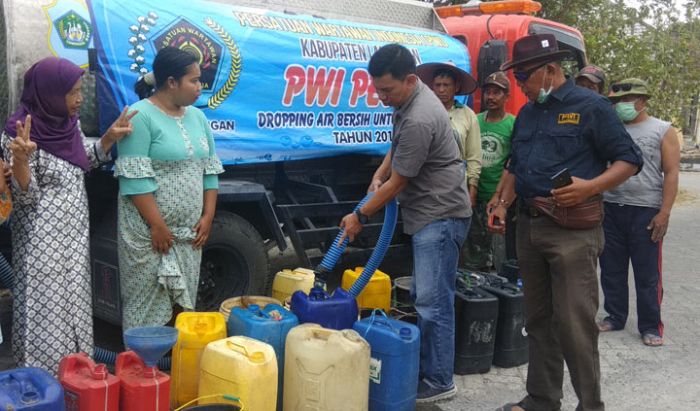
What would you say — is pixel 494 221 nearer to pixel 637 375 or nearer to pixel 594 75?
pixel 637 375

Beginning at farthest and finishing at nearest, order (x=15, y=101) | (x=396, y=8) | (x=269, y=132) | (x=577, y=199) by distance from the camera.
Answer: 1. (x=396, y=8)
2. (x=269, y=132)
3. (x=15, y=101)
4. (x=577, y=199)

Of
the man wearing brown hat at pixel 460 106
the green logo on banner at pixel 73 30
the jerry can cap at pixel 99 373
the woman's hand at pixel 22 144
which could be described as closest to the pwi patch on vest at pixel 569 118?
the man wearing brown hat at pixel 460 106

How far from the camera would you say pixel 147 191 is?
3594 mm

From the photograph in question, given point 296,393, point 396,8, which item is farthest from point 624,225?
point 296,393

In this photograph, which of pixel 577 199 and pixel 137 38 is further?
pixel 137 38

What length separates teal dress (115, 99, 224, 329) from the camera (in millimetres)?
3580

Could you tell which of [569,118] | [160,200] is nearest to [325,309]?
[160,200]

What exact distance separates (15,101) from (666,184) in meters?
4.20

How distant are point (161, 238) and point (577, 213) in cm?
206

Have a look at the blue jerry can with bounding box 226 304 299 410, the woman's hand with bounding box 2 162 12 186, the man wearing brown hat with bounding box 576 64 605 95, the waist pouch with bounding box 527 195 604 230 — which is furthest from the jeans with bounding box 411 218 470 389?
the man wearing brown hat with bounding box 576 64 605 95

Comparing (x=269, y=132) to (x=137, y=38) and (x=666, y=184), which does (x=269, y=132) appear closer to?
(x=137, y=38)

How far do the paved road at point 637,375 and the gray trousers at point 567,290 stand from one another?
0.66 m

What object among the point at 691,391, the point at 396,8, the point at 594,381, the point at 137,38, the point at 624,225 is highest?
the point at 396,8

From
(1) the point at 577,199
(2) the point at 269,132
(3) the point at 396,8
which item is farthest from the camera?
(3) the point at 396,8
